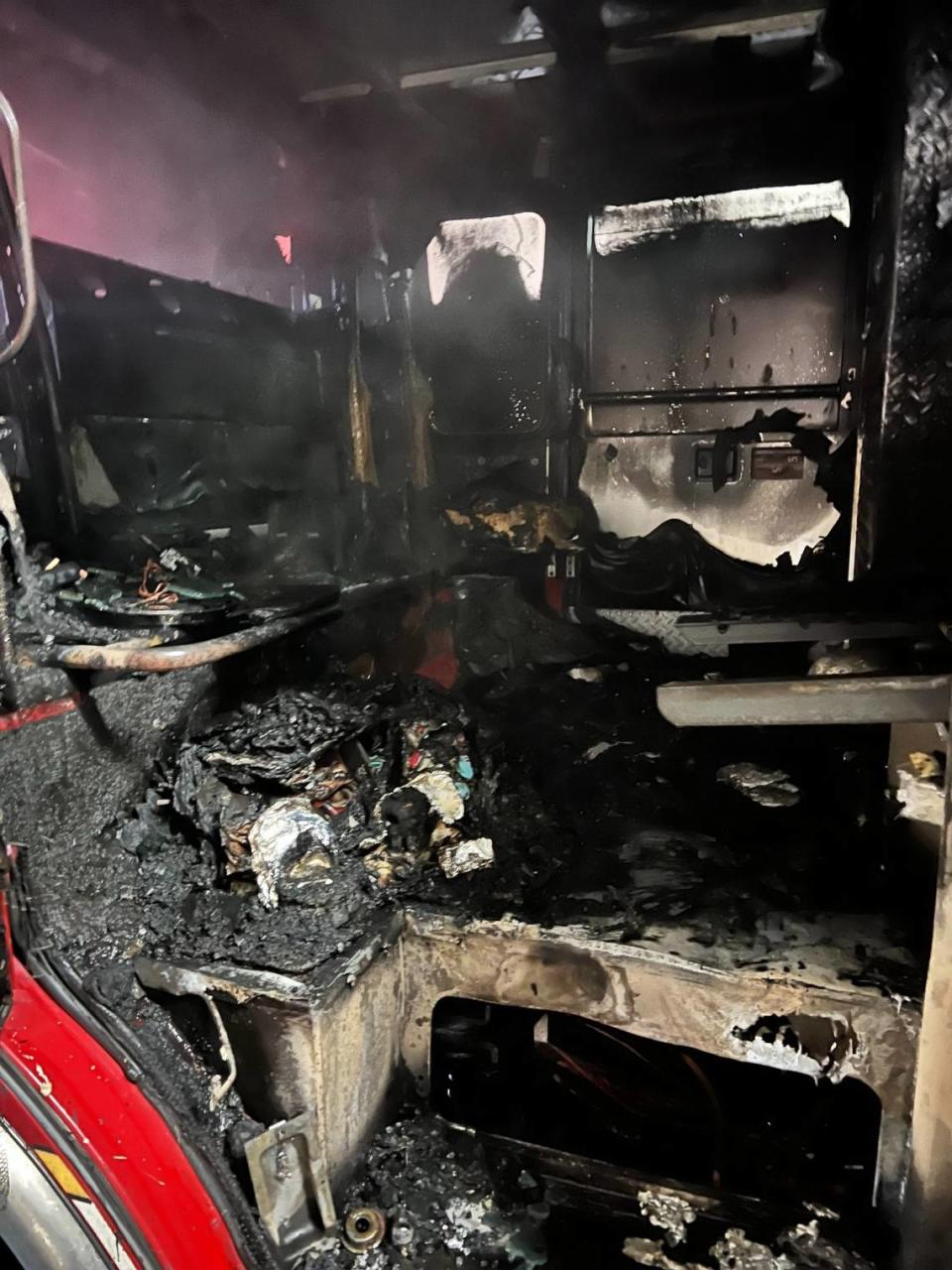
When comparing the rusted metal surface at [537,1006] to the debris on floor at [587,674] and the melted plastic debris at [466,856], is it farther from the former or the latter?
the debris on floor at [587,674]

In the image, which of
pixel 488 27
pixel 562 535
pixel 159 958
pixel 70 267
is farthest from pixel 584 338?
pixel 159 958

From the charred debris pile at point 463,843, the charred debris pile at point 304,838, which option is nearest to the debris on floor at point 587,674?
the charred debris pile at point 463,843

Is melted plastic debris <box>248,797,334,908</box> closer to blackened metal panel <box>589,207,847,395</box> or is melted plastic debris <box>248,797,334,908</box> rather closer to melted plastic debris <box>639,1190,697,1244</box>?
melted plastic debris <box>639,1190,697,1244</box>

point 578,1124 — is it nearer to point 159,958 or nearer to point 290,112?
point 159,958

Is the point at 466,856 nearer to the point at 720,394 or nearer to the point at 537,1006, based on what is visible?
the point at 537,1006

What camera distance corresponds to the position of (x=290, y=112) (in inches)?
125

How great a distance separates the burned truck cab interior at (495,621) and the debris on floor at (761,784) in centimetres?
2

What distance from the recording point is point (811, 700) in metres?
1.49

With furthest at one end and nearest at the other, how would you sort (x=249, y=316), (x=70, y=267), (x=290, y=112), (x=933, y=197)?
1. (x=249, y=316)
2. (x=290, y=112)
3. (x=933, y=197)
4. (x=70, y=267)

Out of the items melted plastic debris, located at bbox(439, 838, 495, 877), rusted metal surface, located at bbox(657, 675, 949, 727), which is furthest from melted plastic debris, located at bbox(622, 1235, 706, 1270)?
rusted metal surface, located at bbox(657, 675, 949, 727)

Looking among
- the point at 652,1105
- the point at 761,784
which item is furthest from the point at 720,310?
the point at 652,1105

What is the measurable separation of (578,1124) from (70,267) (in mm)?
3221

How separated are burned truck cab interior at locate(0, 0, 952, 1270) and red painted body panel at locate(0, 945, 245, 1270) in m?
0.03

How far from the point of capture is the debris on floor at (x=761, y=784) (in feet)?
8.80
